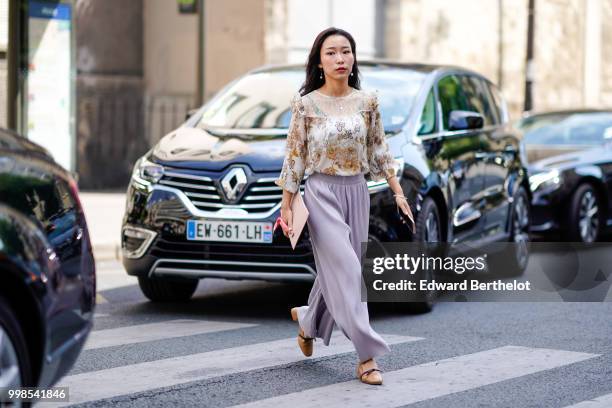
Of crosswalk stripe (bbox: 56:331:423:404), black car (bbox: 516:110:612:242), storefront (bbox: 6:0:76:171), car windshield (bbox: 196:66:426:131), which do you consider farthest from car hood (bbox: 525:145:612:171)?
crosswalk stripe (bbox: 56:331:423:404)

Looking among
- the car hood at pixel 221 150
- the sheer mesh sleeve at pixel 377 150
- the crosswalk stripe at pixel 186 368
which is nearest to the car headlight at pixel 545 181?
the car hood at pixel 221 150

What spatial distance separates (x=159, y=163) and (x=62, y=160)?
5937 mm

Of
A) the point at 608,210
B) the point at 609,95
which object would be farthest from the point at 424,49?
the point at 608,210

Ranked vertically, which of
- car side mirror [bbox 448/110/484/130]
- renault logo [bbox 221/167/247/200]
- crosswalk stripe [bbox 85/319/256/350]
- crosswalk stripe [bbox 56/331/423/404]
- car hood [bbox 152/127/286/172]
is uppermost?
car side mirror [bbox 448/110/484/130]

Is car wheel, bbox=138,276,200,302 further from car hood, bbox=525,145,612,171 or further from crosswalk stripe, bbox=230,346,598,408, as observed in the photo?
car hood, bbox=525,145,612,171

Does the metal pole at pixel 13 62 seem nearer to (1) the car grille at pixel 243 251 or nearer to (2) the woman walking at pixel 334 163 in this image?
(1) the car grille at pixel 243 251

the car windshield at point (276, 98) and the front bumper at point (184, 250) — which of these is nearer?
the front bumper at point (184, 250)

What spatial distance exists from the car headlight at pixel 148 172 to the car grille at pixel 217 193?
0.12 meters

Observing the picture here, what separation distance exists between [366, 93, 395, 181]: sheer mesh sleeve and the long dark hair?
6.1 inches

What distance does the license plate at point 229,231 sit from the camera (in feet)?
27.1

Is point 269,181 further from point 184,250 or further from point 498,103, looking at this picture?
point 498,103

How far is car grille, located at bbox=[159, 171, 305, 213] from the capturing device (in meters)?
8.36

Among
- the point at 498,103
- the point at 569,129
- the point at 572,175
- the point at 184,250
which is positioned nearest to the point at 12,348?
the point at 184,250

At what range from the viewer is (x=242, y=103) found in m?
9.80
